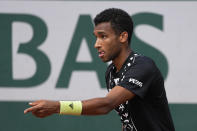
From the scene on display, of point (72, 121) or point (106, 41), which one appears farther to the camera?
point (72, 121)

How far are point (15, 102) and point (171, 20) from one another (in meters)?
2.10

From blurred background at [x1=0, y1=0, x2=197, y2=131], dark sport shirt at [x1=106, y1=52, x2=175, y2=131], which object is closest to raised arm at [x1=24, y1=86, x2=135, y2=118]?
dark sport shirt at [x1=106, y1=52, x2=175, y2=131]

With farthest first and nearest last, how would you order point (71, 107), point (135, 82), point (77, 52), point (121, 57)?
1. point (77, 52)
2. point (121, 57)
3. point (135, 82)
4. point (71, 107)

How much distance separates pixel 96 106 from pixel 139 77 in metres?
0.40

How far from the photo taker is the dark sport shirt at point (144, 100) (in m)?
3.36

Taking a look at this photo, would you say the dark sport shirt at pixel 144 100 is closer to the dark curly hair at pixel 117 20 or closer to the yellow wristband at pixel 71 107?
the dark curly hair at pixel 117 20

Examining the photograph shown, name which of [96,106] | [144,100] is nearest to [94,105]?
[96,106]

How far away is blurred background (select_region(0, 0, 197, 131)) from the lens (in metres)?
6.09

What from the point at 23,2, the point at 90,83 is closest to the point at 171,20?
the point at 90,83

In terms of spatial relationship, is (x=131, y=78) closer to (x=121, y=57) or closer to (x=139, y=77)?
(x=139, y=77)

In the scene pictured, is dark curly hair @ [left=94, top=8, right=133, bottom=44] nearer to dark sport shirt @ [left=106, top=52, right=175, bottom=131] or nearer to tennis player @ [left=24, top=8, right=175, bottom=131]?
tennis player @ [left=24, top=8, right=175, bottom=131]

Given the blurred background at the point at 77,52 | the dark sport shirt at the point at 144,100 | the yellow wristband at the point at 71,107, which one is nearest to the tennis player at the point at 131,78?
the dark sport shirt at the point at 144,100

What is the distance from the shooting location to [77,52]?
20.0 feet

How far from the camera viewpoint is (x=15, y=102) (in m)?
6.10
